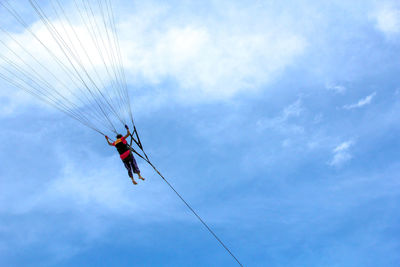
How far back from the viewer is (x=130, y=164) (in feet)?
57.5

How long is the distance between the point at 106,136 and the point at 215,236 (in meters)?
7.13

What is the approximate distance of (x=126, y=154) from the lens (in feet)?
56.7

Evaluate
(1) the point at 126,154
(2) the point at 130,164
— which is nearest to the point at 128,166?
(2) the point at 130,164

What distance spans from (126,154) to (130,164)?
580 mm

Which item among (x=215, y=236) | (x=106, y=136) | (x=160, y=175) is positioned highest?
Result: (x=106, y=136)

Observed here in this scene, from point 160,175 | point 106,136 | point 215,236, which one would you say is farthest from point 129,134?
point 215,236

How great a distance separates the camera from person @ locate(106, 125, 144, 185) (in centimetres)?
1725

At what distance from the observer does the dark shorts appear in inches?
685

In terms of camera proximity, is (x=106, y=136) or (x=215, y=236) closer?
(x=215, y=236)

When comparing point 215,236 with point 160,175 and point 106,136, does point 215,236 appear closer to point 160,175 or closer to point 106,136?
point 160,175

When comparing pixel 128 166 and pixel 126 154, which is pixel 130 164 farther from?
pixel 126 154

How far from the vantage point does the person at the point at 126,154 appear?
17250 millimetres

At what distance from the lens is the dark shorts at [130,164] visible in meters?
17.4

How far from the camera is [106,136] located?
16969 millimetres
